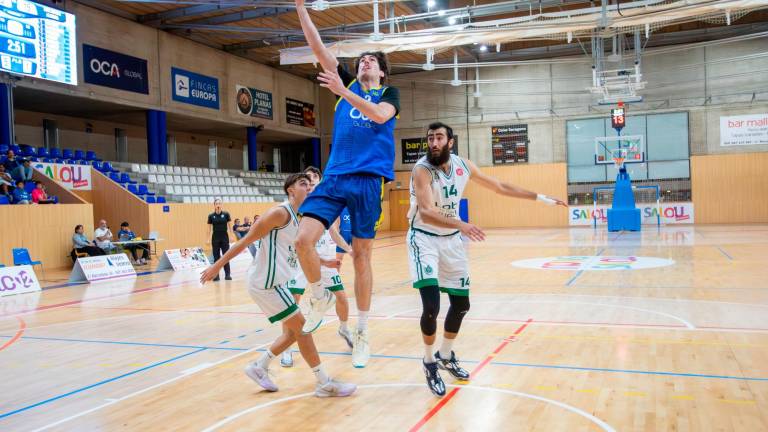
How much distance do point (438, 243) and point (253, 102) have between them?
24.3 m

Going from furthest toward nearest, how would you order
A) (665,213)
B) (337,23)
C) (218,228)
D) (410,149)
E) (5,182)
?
1. (410,149)
2. (665,213)
3. (337,23)
4. (5,182)
5. (218,228)

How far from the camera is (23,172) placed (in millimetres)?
15172

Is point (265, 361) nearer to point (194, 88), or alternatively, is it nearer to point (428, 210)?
point (428, 210)


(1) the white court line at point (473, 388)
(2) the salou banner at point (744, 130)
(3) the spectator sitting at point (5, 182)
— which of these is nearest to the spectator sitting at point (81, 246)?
(3) the spectator sitting at point (5, 182)

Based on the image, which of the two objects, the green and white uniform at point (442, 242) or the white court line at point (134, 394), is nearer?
the white court line at point (134, 394)

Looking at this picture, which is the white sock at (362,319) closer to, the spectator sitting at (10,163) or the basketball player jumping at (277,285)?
the basketball player jumping at (277,285)

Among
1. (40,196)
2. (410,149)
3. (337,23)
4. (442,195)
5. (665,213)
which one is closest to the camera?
(442,195)

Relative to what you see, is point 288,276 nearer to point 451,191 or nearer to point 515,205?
point 451,191

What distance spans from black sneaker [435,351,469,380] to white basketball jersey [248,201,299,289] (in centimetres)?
118

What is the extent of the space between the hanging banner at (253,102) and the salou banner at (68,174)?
29.6ft

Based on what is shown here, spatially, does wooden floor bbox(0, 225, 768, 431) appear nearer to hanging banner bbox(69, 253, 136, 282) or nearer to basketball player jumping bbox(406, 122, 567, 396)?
basketball player jumping bbox(406, 122, 567, 396)

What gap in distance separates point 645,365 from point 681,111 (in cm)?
2500

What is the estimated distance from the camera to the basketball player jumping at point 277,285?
386 cm

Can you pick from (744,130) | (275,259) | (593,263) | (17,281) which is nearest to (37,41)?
(17,281)
